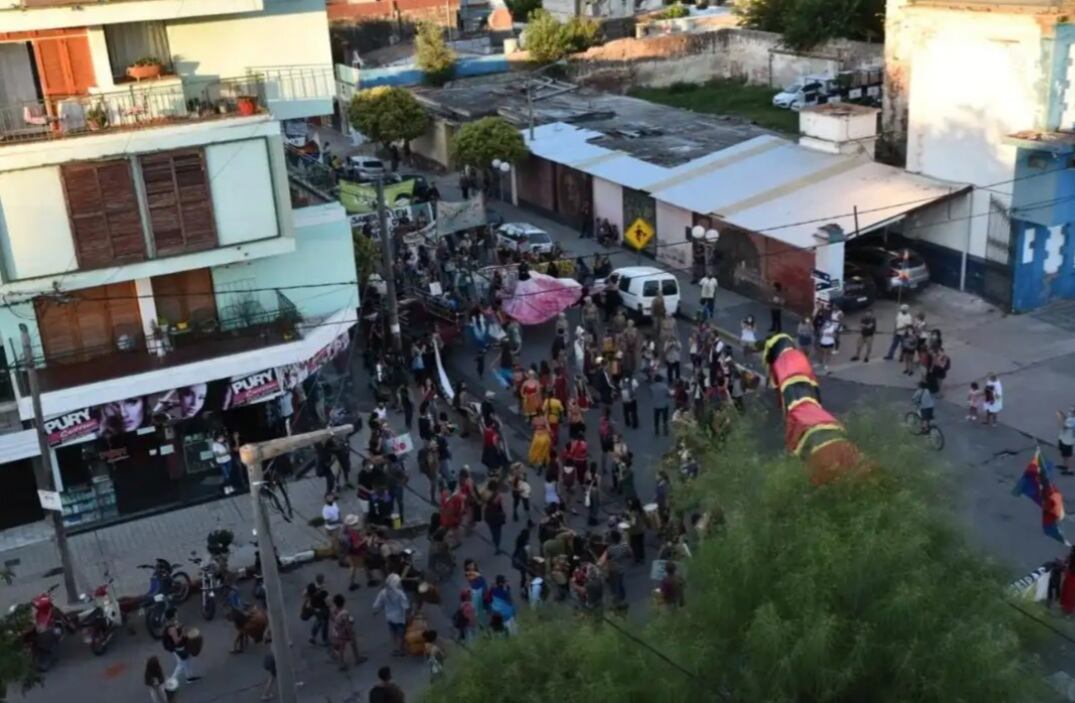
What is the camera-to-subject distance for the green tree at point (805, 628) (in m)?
9.29

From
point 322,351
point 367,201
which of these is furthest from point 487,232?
point 322,351

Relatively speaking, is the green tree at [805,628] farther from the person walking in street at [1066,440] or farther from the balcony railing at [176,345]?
the balcony railing at [176,345]

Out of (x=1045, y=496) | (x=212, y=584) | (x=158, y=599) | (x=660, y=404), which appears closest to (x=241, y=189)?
(x=212, y=584)

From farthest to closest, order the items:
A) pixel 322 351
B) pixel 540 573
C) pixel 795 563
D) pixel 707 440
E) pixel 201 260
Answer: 1. pixel 322 351
2. pixel 201 260
3. pixel 707 440
4. pixel 540 573
5. pixel 795 563

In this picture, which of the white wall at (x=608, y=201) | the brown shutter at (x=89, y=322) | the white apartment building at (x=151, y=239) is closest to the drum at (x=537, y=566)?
the white apartment building at (x=151, y=239)

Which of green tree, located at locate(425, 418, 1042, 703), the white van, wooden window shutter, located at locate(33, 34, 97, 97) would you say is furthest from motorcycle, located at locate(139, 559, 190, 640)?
the white van

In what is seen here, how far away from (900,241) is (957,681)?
78.1 feet

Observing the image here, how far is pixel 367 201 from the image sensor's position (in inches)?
1416

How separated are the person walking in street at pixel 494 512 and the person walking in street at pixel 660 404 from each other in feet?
16.2

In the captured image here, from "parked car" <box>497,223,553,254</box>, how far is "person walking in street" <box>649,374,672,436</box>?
11115 mm

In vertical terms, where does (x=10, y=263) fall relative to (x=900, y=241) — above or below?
above

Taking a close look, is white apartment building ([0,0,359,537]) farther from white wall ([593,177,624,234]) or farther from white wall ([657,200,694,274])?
white wall ([593,177,624,234])

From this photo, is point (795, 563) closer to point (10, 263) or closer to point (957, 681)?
point (957, 681)

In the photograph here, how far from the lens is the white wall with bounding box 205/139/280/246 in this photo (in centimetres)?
2098
